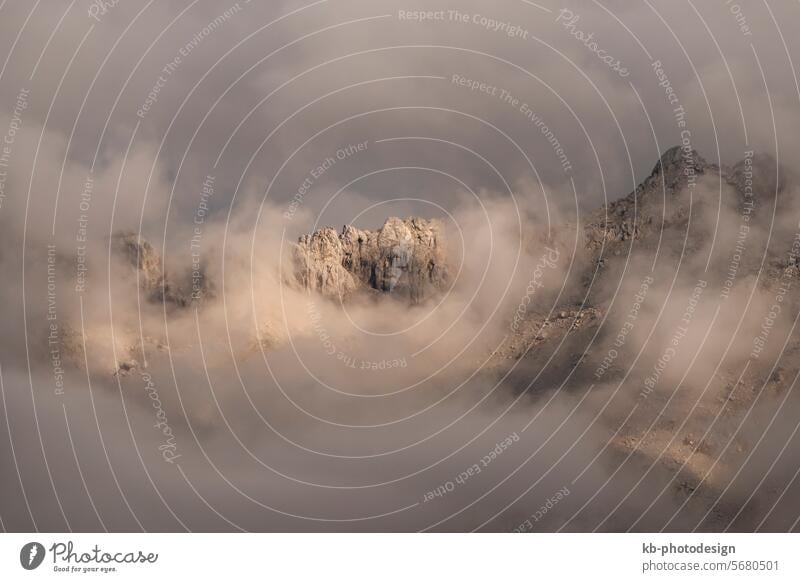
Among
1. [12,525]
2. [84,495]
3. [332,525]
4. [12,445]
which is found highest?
[12,445]
